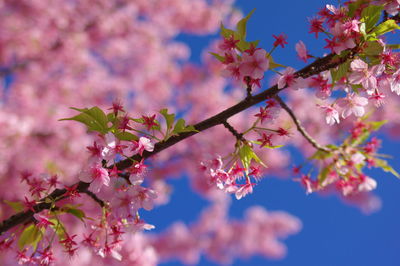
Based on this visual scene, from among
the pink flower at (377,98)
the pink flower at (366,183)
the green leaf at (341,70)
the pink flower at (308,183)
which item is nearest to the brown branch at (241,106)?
the green leaf at (341,70)

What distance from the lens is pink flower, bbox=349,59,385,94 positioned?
1.20 metres

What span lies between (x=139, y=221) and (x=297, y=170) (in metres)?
1.03

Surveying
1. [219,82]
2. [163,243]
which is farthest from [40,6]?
[163,243]

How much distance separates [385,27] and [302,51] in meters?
0.27

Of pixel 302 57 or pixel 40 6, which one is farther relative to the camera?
pixel 40 6

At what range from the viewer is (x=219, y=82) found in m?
11.6

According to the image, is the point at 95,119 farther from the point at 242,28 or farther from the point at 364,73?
the point at 364,73

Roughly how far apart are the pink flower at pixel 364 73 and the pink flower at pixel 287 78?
0.19 metres

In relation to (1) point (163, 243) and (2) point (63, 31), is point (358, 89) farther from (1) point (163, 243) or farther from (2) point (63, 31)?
(1) point (163, 243)

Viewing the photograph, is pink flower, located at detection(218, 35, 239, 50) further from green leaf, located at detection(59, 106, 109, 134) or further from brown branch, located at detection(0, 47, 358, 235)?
green leaf, located at detection(59, 106, 109, 134)

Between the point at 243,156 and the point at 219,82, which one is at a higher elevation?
the point at 219,82

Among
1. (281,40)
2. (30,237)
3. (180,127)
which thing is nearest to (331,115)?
(281,40)

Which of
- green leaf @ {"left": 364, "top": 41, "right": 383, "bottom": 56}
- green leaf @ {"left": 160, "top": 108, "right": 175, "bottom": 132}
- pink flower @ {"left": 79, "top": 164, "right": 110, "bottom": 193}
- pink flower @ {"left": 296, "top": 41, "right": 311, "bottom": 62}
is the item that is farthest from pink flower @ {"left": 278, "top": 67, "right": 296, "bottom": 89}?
pink flower @ {"left": 79, "top": 164, "right": 110, "bottom": 193}

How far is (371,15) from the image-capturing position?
4.04 feet
